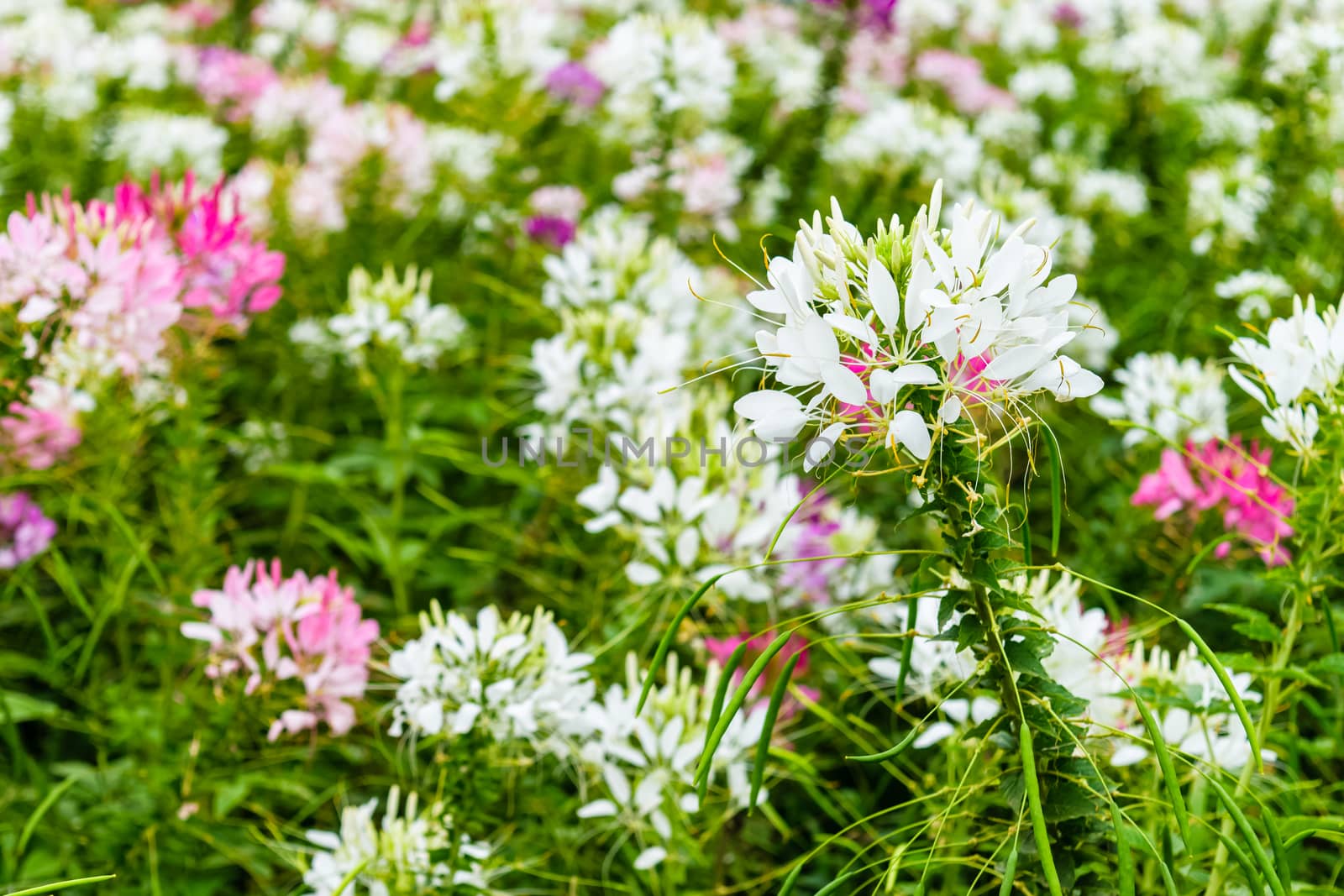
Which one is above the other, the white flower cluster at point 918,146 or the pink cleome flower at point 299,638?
the white flower cluster at point 918,146

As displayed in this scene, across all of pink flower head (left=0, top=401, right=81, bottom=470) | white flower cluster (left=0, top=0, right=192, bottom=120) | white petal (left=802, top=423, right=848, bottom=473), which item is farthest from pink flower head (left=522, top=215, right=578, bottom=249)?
white petal (left=802, top=423, right=848, bottom=473)

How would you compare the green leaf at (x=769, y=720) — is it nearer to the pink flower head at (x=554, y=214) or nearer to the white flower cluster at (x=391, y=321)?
the white flower cluster at (x=391, y=321)

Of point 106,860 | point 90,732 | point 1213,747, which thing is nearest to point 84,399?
point 90,732

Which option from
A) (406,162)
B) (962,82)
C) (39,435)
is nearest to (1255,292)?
(962,82)

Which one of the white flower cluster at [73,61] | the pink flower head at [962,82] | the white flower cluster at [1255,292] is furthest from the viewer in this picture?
the pink flower head at [962,82]

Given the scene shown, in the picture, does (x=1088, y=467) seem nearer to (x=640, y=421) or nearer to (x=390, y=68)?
(x=640, y=421)

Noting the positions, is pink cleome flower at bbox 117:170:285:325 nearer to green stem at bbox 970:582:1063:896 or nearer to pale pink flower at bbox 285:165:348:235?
pale pink flower at bbox 285:165:348:235

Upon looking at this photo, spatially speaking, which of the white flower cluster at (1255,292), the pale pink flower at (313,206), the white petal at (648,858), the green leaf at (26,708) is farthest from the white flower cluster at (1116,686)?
the pale pink flower at (313,206)
